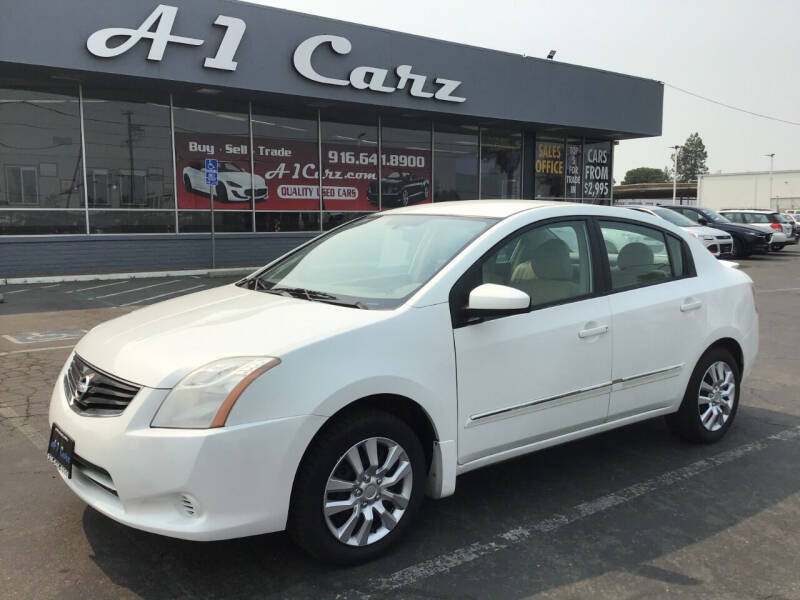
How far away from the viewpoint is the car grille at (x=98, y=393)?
2.78 meters

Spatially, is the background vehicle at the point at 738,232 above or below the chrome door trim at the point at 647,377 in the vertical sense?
above

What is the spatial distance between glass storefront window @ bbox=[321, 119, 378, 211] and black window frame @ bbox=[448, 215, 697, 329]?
14.3m

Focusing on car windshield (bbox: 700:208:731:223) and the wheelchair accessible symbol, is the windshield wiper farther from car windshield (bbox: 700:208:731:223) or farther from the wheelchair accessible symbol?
car windshield (bbox: 700:208:731:223)

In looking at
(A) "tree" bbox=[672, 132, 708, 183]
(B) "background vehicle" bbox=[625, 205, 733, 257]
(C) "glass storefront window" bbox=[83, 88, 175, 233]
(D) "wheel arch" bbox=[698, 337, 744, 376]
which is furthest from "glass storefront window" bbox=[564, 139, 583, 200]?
(A) "tree" bbox=[672, 132, 708, 183]

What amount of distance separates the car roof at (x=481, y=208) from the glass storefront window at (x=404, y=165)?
48.7ft

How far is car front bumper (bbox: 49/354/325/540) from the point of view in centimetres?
257

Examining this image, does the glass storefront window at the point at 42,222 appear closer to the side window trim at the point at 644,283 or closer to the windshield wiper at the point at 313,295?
the windshield wiper at the point at 313,295

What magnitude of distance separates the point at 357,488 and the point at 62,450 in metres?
1.33

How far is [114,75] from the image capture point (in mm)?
13367

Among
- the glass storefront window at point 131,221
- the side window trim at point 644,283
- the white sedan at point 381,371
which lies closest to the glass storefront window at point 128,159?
the glass storefront window at point 131,221

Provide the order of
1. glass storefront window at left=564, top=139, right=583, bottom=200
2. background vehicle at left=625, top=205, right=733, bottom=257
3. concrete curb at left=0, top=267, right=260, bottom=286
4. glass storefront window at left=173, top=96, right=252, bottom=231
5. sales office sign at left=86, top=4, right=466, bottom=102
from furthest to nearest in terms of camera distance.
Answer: glass storefront window at left=564, top=139, right=583, bottom=200
background vehicle at left=625, top=205, right=733, bottom=257
glass storefront window at left=173, top=96, right=252, bottom=231
concrete curb at left=0, top=267, right=260, bottom=286
sales office sign at left=86, top=4, right=466, bottom=102

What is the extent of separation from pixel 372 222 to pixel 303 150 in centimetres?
1381

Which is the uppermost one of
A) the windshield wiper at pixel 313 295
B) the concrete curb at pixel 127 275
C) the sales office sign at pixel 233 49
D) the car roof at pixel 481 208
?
the sales office sign at pixel 233 49

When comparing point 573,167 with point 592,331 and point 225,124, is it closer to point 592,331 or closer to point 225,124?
point 225,124
